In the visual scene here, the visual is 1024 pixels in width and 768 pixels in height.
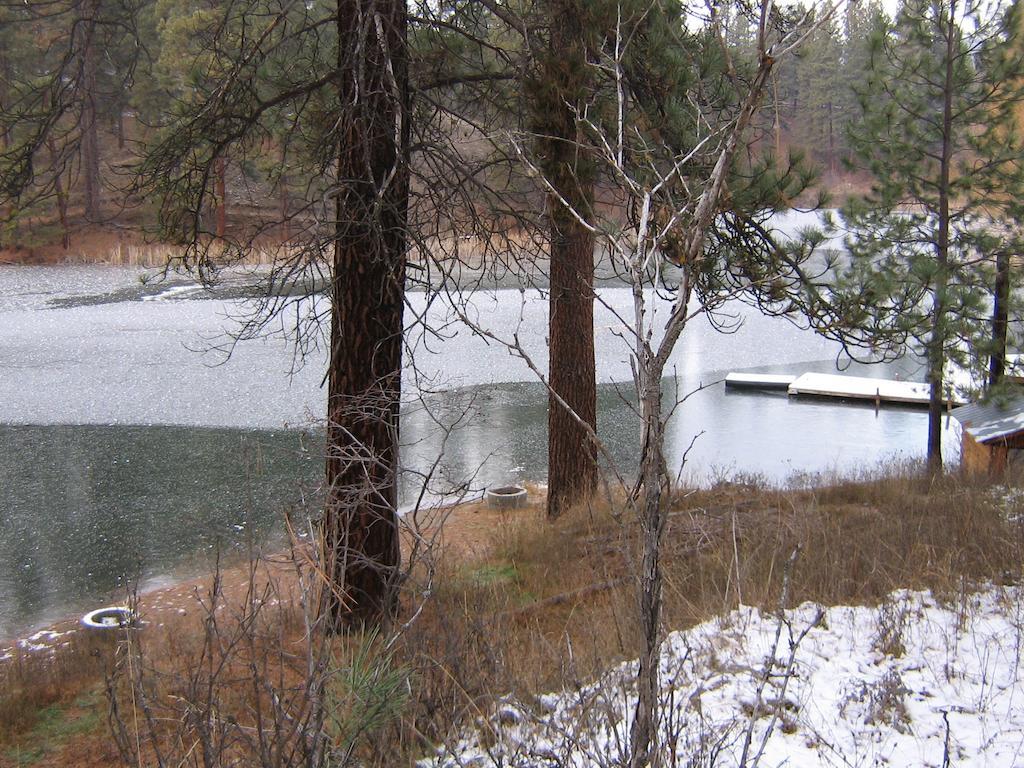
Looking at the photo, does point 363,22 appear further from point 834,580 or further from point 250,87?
point 834,580

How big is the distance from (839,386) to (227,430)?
9.48 meters

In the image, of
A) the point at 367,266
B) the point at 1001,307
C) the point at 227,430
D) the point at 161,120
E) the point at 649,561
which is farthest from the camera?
the point at 227,430

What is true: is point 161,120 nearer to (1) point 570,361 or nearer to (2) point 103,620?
(1) point 570,361

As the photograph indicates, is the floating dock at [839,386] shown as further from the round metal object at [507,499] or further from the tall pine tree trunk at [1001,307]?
the round metal object at [507,499]

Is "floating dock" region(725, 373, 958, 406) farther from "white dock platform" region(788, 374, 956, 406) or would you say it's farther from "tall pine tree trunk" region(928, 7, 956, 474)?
"tall pine tree trunk" region(928, 7, 956, 474)

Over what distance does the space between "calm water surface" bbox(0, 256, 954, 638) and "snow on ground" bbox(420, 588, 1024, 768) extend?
4.43ft

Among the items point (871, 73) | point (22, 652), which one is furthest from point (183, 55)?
point (22, 652)

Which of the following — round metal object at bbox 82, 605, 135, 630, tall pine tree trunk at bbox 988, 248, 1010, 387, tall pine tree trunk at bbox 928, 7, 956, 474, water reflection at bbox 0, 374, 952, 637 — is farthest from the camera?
tall pine tree trunk at bbox 988, 248, 1010, 387

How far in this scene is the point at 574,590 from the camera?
229 inches

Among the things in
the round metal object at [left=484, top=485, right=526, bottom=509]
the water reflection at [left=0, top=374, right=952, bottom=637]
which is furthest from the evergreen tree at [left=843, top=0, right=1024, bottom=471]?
the round metal object at [left=484, top=485, right=526, bottom=509]

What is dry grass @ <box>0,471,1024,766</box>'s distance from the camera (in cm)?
333

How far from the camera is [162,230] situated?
A: 21.6 feet

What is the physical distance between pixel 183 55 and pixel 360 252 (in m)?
16.7

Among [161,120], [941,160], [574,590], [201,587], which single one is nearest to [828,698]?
[574,590]
